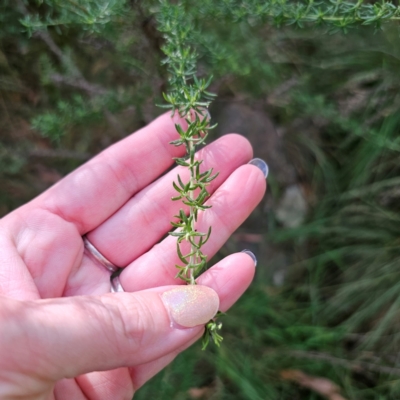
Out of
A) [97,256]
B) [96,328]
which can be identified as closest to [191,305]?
[96,328]

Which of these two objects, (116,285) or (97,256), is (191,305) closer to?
(116,285)

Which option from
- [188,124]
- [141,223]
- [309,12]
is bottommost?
[141,223]

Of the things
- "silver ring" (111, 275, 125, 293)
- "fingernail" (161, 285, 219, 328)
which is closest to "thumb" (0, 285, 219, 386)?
"fingernail" (161, 285, 219, 328)

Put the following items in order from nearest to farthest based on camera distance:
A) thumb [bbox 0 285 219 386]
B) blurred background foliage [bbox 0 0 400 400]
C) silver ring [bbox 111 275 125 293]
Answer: thumb [bbox 0 285 219 386] < silver ring [bbox 111 275 125 293] < blurred background foliage [bbox 0 0 400 400]

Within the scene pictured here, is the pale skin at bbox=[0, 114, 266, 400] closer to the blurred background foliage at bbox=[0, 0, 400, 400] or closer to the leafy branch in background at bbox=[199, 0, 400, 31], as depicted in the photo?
the blurred background foliage at bbox=[0, 0, 400, 400]

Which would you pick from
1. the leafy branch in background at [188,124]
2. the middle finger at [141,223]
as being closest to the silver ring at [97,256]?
the middle finger at [141,223]

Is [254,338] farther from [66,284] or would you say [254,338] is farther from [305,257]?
[66,284]
